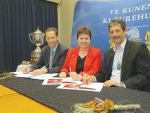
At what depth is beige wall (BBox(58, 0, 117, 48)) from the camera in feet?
14.5

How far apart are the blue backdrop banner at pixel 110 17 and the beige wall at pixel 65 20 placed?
99 cm

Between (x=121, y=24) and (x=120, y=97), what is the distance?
36.0 inches

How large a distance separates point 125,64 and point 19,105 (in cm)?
107

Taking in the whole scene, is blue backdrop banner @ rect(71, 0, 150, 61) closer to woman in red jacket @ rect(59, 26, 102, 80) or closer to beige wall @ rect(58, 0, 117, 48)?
beige wall @ rect(58, 0, 117, 48)

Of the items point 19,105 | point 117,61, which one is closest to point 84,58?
point 117,61

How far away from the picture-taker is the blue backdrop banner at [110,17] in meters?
2.44

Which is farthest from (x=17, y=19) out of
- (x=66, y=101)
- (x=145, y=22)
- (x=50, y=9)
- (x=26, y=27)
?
(x=66, y=101)

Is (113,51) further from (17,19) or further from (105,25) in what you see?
(17,19)

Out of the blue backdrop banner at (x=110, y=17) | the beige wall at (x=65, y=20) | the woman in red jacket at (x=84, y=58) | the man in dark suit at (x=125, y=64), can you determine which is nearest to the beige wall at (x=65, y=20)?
the beige wall at (x=65, y=20)

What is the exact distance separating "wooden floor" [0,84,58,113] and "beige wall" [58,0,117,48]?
12.1 feet

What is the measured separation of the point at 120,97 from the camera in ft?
2.82

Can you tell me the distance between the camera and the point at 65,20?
4652 mm

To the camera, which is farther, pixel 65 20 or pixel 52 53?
pixel 65 20

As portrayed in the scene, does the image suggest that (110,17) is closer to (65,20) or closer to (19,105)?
(65,20)
